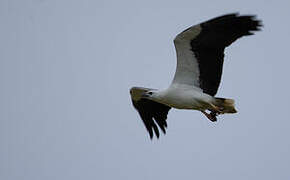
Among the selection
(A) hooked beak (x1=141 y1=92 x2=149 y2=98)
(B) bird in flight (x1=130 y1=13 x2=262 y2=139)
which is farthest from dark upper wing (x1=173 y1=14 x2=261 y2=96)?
(A) hooked beak (x1=141 y1=92 x2=149 y2=98)

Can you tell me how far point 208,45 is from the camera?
1208 centimetres

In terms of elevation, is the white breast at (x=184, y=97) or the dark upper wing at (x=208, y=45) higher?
the dark upper wing at (x=208, y=45)

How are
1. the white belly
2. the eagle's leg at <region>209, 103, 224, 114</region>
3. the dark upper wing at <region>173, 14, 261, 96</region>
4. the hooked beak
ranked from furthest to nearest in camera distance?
1. the hooked beak
2. the white belly
3. the eagle's leg at <region>209, 103, 224, 114</region>
4. the dark upper wing at <region>173, 14, 261, 96</region>

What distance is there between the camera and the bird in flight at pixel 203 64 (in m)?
11.7

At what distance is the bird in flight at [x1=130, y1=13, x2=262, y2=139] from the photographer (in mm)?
11703

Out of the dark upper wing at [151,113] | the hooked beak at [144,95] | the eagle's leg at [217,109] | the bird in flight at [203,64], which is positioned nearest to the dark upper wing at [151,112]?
the dark upper wing at [151,113]

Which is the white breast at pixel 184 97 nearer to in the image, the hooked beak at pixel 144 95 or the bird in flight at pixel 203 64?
the bird in flight at pixel 203 64

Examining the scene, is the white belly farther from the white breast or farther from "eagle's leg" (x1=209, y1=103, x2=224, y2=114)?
"eagle's leg" (x1=209, y1=103, x2=224, y2=114)

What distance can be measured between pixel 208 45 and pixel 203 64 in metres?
0.41

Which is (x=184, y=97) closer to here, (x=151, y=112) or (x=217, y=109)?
(x=217, y=109)

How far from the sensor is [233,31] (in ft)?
38.5

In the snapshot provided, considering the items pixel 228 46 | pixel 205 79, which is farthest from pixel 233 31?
pixel 205 79

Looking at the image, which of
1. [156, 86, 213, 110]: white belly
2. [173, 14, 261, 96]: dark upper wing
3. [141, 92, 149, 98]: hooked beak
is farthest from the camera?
[141, 92, 149, 98]: hooked beak

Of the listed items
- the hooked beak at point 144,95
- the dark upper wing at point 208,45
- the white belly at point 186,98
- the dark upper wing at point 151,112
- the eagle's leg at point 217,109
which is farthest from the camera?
the dark upper wing at point 151,112
